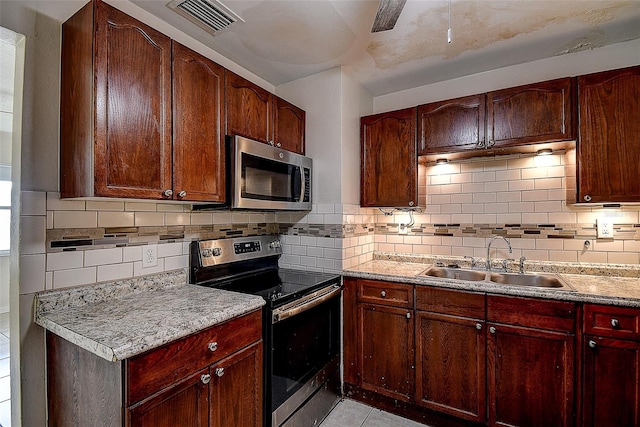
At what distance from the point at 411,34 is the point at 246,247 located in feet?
5.81

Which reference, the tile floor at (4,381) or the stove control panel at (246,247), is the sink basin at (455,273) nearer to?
the stove control panel at (246,247)

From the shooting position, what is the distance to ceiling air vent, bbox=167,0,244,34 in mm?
1633

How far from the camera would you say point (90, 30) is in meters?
1.27

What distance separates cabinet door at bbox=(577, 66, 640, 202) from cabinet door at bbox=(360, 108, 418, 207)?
1.00m

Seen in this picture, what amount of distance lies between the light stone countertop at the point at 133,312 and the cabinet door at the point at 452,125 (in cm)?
166

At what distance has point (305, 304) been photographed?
187 cm

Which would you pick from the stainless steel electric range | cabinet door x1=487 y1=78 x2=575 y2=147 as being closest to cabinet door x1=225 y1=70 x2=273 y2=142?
the stainless steel electric range

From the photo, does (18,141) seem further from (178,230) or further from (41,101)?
(178,230)

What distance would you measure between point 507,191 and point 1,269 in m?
4.20

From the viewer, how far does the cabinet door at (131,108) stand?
4.17 ft

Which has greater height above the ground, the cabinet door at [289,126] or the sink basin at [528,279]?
the cabinet door at [289,126]

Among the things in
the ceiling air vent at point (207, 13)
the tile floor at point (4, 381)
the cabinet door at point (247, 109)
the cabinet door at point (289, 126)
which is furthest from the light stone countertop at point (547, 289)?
the tile floor at point (4, 381)

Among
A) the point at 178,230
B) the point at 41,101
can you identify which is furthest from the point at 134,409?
the point at 41,101

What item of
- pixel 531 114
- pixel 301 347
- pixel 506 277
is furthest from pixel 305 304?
pixel 531 114
